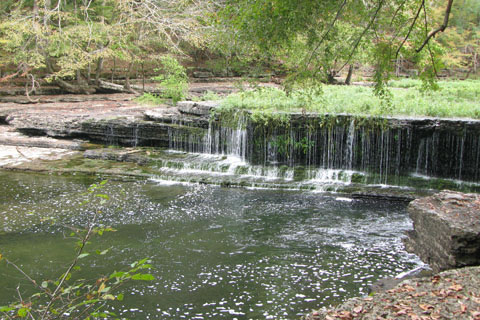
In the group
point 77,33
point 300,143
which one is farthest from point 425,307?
point 77,33

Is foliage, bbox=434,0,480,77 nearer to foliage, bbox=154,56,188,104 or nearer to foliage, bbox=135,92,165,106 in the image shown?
foliage, bbox=154,56,188,104

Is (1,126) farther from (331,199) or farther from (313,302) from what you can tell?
(313,302)

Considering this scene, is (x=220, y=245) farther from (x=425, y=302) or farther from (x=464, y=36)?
(x=464, y=36)

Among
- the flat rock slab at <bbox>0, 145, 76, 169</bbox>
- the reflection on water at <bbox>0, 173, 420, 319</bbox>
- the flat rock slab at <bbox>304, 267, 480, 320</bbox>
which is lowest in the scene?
the reflection on water at <bbox>0, 173, 420, 319</bbox>

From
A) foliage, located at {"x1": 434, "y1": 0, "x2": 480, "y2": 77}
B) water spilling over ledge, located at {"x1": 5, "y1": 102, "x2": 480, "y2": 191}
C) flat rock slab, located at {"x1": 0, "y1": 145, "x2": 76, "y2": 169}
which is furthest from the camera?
foliage, located at {"x1": 434, "y1": 0, "x2": 480, "y2": 77}

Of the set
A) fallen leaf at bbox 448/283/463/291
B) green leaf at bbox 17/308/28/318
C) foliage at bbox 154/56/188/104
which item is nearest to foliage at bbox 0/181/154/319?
green leaf at bbox 17/308/28/318

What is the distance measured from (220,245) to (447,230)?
344 centimetres

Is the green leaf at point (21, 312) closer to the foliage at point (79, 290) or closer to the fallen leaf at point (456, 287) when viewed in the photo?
the foliage at point (79, 290)

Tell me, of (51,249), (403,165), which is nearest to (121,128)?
(51,249)

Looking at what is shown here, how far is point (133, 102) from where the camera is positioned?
18.1 metres

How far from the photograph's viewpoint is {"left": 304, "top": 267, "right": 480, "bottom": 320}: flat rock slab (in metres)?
3.63

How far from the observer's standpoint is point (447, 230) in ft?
18.0

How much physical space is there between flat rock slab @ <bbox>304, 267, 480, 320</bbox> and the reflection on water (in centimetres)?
114

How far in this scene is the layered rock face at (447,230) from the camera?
208 inches
